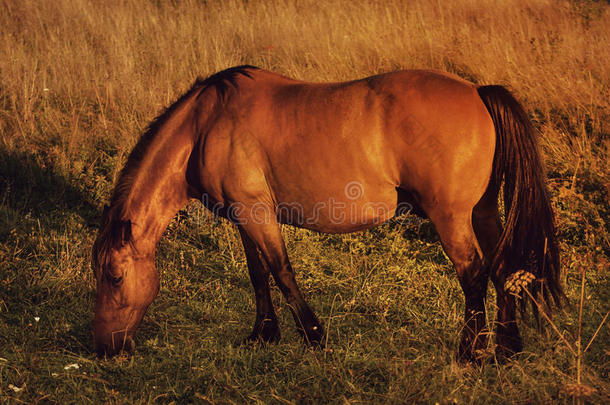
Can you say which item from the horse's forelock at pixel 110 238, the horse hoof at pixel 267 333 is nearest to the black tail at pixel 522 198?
the horse hoof at pixel 267 333

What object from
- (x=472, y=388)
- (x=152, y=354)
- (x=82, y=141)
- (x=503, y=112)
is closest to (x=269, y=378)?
(x=152, y=354)

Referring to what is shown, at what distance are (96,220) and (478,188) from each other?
12.8 feet

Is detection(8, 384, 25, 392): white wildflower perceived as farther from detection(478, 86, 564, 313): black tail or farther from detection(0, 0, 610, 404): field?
detection(478, 86, 564, 313): black tail

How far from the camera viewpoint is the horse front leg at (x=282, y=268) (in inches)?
136

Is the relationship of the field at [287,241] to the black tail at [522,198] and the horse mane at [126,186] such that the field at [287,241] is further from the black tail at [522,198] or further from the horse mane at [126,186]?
the horse mane at [126,186]

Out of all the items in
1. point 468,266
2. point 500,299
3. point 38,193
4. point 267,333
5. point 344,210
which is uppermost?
point 344,210

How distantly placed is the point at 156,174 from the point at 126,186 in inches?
7.9

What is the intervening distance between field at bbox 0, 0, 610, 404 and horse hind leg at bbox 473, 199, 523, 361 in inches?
3.6

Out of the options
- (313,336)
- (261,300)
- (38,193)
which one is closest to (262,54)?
(38,193)

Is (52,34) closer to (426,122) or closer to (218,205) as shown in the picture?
(218,205)

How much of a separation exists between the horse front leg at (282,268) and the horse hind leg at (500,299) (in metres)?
1.09

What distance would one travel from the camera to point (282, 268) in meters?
3.47

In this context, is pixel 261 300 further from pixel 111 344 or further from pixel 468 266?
pixel 468 266

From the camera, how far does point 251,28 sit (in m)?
8.88
